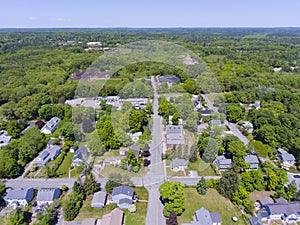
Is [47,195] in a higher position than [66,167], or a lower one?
higher

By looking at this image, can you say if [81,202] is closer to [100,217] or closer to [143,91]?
[100,217]

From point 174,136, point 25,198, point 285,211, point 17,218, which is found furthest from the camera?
point 174,136

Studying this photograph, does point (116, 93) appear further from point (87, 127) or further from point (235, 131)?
point (235, 131)

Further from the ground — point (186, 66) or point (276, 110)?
point (186, 66)

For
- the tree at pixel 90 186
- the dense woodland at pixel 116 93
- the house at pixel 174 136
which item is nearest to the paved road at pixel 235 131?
the dense woodland at pixel 116 93

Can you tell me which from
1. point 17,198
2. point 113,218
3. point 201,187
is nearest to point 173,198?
point 201,187

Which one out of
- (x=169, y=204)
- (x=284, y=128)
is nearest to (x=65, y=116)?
(x=169, y=204)
